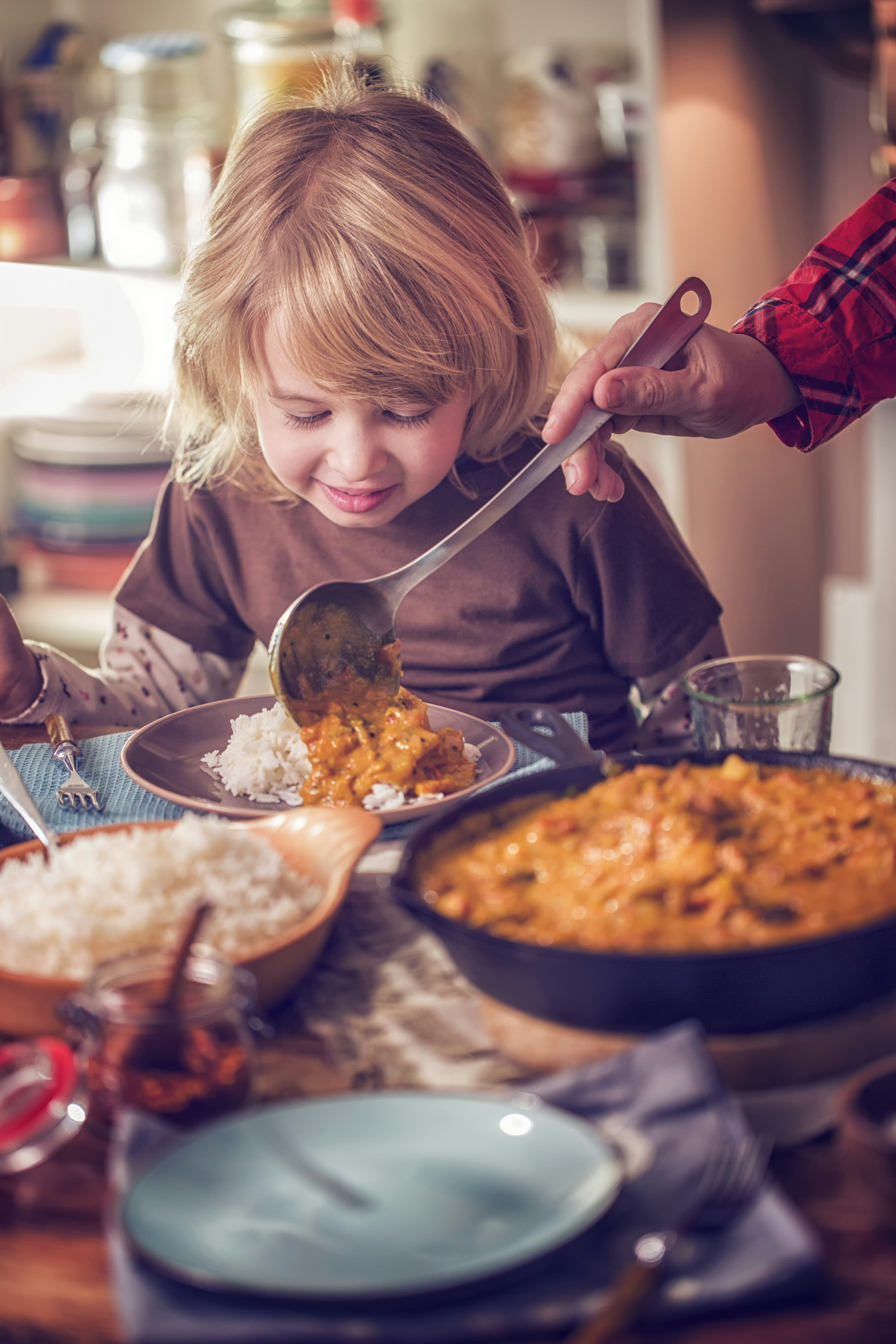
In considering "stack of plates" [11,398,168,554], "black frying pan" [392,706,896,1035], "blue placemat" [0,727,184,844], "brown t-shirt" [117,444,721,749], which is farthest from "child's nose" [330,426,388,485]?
"stack of plates" [11,398,168,554]

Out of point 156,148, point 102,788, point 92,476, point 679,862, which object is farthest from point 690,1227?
point 156,148

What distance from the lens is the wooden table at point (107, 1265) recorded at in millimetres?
568

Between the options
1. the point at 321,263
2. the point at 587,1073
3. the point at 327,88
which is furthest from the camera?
the point at 327,88

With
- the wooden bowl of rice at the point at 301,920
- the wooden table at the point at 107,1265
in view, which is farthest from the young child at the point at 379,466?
the wooden table at the point at 107,1265

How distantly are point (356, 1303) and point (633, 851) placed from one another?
1.08 ft

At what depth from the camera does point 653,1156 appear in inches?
25.5

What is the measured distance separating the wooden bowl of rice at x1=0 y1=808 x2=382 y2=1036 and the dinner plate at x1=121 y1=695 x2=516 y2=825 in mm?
97

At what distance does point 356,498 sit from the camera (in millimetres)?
1460

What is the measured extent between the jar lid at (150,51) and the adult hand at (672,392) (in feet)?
6.50

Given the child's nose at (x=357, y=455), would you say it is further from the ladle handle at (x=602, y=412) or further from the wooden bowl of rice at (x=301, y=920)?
the wooden bowl of rice at (x=301, y=920)

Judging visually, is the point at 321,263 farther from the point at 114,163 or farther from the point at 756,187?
the point at 114,163

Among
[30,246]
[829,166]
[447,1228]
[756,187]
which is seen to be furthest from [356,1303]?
[30,246]

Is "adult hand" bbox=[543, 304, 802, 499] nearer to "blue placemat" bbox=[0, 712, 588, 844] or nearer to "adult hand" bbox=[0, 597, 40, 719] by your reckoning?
"blue placemat" bbox=[0, 712, 588, 844]

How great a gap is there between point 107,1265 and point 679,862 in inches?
14.5
